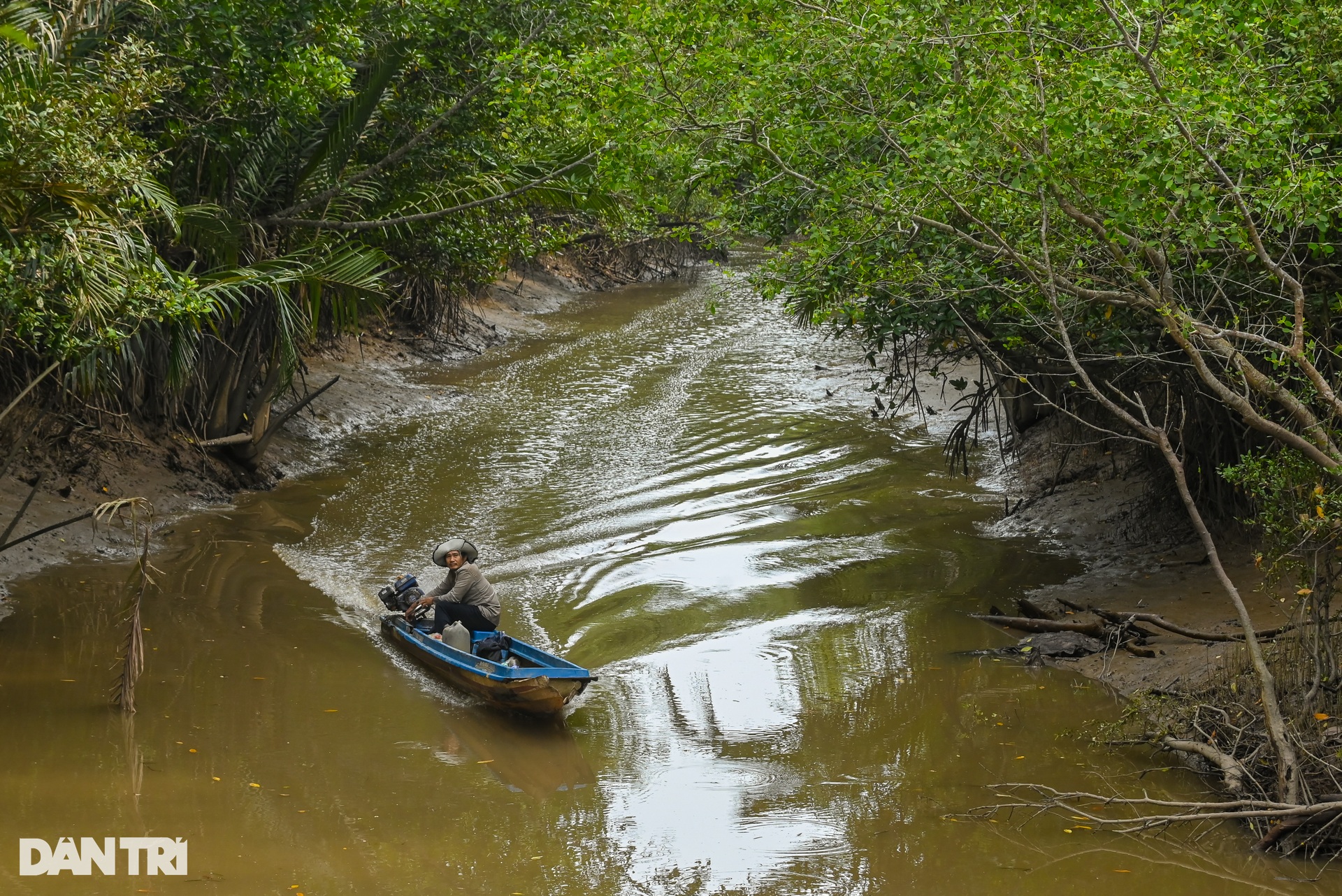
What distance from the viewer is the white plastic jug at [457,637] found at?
8.91 m

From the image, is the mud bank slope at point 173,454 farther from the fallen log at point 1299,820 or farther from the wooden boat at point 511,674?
the fallen log at point 1299,820

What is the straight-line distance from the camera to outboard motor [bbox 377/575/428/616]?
9.88 meters

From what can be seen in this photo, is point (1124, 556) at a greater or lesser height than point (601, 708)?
greater

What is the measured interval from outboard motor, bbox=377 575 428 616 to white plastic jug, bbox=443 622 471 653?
0.96m

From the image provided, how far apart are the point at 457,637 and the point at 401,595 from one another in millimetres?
1210

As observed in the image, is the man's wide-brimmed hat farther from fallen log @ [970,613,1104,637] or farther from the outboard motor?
fallen log @ [970,613,1104,637]

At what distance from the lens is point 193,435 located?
12.9m

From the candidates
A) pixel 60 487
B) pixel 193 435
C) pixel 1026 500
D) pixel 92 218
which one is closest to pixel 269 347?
pixel 193 435

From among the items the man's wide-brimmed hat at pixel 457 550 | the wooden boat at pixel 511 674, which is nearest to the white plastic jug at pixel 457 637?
the wooden boat at pixel 511 674

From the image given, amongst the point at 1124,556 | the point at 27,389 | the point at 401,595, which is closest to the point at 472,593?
the point at 401,595

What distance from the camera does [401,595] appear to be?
32.5 feet

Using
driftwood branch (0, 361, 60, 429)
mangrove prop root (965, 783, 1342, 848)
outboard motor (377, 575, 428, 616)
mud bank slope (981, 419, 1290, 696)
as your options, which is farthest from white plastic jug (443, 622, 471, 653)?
mud bank slope (981, 419, 1290, 696)

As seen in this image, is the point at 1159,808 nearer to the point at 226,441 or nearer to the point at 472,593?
the point at 472,593

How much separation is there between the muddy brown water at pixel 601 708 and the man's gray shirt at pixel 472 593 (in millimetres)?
646
